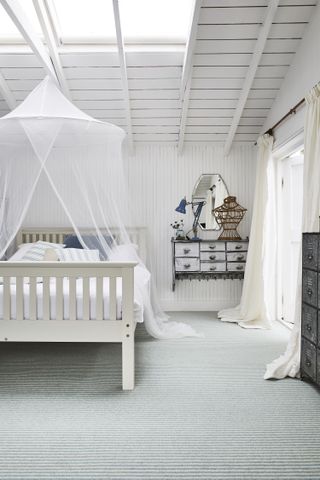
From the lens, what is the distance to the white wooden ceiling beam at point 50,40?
3545 millimetres

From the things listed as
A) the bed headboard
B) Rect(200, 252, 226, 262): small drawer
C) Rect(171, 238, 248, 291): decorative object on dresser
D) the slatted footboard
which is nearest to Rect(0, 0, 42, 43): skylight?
the bed headboard

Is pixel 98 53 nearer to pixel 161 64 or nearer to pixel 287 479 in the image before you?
pixel 161 64

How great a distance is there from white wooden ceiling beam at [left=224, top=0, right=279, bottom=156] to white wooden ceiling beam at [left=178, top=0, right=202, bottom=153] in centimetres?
59

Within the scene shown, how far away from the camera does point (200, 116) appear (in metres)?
4.90

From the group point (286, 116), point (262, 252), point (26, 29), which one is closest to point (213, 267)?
point (262, 252)

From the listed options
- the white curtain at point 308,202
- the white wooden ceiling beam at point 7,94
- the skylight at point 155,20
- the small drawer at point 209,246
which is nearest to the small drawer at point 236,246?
the small drawer at point 209,246

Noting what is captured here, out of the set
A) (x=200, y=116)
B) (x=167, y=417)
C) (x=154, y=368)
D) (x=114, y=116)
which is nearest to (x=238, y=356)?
(x=154, y=368)

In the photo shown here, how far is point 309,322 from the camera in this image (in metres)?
2.77

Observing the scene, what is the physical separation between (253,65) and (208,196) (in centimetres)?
191

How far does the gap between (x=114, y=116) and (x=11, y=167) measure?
199 centimetres

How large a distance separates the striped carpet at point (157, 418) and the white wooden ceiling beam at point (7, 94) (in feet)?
9.34

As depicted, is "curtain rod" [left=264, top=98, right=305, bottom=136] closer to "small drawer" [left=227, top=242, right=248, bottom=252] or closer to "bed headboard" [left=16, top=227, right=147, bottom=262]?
"small drawer" [left=227, top=242, right=248, bottom=252]

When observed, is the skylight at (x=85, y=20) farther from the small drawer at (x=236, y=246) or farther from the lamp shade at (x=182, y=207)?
the small drawer at (x=236, y=246)

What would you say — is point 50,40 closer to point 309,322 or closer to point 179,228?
point 179,228
